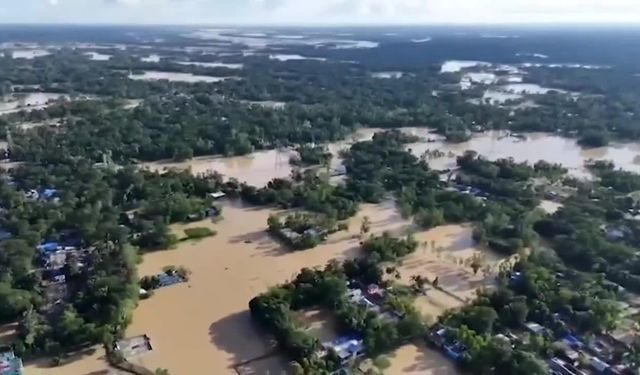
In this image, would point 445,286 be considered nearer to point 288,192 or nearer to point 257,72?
point 288,192

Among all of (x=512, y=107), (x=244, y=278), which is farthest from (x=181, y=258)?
(x=512, y=107)

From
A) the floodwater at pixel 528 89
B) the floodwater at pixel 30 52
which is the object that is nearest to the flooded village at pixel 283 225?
the floodwater at pixel 528 89

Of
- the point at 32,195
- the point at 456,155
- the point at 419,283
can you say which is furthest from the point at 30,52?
the point at 419,283

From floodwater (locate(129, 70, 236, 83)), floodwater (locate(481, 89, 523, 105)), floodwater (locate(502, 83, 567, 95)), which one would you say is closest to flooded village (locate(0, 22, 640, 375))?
floodwater (locate(481, 89, 523, 105))

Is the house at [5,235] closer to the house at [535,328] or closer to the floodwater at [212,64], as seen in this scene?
the house at [535,328]

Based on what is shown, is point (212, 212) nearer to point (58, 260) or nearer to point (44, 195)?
point (58, 260)
